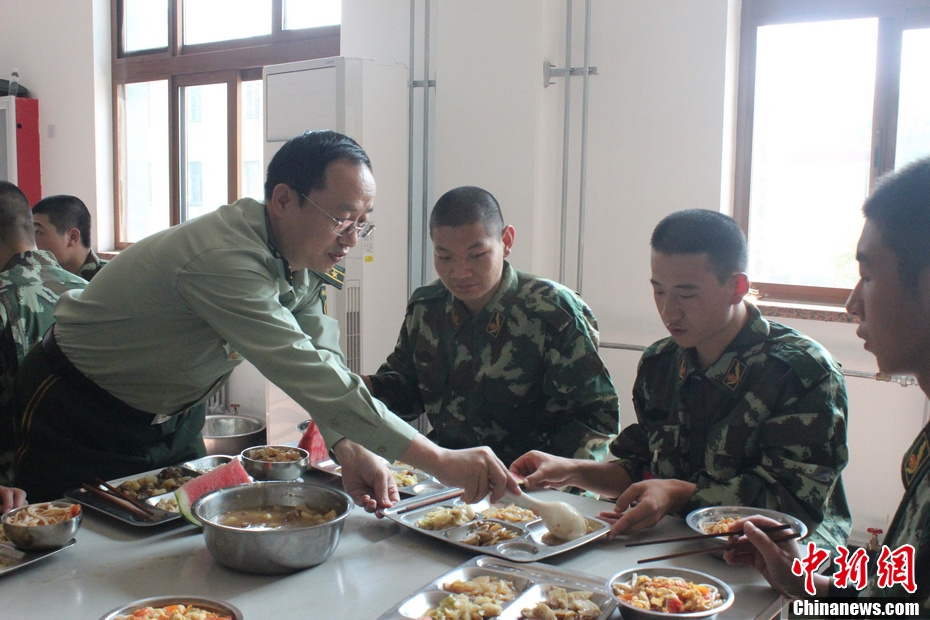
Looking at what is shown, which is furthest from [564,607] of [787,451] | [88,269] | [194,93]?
[194,93]

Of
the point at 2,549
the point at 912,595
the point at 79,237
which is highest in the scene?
the point at 79,237

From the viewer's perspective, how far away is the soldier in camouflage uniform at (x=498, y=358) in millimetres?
2270

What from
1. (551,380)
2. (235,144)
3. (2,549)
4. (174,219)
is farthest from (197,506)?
(174,219)

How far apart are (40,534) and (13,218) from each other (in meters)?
1.51

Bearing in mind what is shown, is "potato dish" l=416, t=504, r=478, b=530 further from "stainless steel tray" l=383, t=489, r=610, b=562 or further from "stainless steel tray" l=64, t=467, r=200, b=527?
"stainless steel tray" l=64, t=467, r=200, b=527

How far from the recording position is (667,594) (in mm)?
1216

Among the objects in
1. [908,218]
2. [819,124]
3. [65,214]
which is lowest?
[65,214]

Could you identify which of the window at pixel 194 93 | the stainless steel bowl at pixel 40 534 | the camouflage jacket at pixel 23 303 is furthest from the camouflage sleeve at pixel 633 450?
the window at pixel 194 93

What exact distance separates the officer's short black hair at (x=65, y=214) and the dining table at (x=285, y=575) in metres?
2.30

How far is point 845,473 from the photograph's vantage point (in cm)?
337

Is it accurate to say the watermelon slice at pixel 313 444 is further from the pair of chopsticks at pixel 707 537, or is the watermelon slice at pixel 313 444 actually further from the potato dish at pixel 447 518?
the pair of chopsticks at pixel 707 537

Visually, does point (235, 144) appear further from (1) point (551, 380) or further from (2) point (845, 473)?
(2) point (845, 473)

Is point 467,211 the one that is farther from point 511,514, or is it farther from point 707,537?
point 707,537

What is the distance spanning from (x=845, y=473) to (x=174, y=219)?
4465 millimetres
